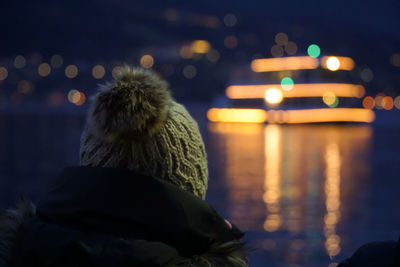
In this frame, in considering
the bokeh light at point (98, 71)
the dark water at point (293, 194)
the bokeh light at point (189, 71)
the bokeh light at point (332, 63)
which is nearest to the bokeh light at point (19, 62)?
the bokeh light at point (98, 71)

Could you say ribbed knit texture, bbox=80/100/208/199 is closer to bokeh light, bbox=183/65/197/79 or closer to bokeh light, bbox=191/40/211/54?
bokeh light, bbox=183/65/197/79

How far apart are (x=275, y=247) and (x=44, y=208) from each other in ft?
14.0

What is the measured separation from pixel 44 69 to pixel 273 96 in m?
116

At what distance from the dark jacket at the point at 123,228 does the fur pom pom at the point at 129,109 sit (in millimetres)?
79

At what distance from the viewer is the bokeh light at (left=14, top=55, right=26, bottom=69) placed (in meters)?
167

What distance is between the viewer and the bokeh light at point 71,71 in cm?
13762

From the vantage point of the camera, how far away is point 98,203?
3.59 ft

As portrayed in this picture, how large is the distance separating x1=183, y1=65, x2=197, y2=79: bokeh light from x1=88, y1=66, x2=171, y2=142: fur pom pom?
104555 mm

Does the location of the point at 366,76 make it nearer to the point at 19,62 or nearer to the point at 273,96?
the point at 273,96

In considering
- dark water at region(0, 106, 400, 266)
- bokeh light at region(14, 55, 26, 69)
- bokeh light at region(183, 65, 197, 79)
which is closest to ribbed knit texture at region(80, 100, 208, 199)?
dark water at region(0, 106, 400, 266)

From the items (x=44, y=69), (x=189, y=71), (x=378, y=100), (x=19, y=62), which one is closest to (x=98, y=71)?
(x=44, y=69)

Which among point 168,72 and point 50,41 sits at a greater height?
point 50,41

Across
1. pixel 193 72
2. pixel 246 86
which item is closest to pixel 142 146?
pixel 246 86

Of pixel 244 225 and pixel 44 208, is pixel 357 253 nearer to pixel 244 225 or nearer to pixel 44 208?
pixel 44 208
